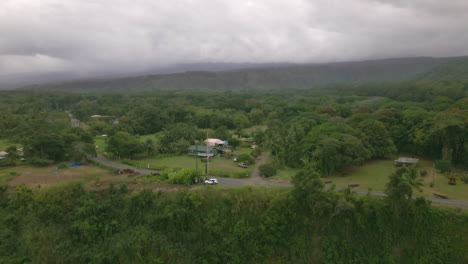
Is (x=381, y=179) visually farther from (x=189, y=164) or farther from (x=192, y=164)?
(x=189, y=164)

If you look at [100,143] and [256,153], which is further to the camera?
[100,143]

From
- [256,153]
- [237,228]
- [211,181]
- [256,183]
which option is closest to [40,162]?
[211,181]

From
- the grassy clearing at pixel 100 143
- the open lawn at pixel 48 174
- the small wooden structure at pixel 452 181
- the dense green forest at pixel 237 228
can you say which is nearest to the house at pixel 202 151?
the open lawn at pixel 48 174

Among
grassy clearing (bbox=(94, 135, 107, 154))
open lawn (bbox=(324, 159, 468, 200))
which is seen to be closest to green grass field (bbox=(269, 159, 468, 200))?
open lawn (bbox=(324, 159, 468, 200))

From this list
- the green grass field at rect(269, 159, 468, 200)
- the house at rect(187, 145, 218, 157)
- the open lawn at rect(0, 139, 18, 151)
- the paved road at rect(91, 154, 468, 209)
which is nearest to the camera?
the paved road at rect(91, 154, 468, 209)

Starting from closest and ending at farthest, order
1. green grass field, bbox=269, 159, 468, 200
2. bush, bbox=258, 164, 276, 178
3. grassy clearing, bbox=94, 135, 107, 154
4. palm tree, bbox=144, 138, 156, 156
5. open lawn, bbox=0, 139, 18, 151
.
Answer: green grass field, bbox=269, 159, 468, 200
bush, bbox=258, 164, 276, 178
palm tree, bbox=144, 138, 156, 156
grassy clearing, bbox=94, 135, 107, 154
open lawn, bbox=0, 139, 18, 151

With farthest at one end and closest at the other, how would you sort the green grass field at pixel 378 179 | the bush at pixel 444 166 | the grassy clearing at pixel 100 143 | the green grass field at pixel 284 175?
the grassy clearing at pixel 100 143
the green grass field at pixel 284 175
the bush at pixel 444 166
the green grass field at pixel 378 179

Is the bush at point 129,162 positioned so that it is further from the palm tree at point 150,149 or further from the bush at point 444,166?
the bush at point 444,166

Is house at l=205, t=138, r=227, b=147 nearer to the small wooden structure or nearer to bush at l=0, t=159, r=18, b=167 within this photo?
Answer: bush at l=0, t=159, r=18, b=167

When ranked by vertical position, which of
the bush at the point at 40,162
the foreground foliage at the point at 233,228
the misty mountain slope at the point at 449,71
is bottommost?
the foreground foliage at the point at 233,228
